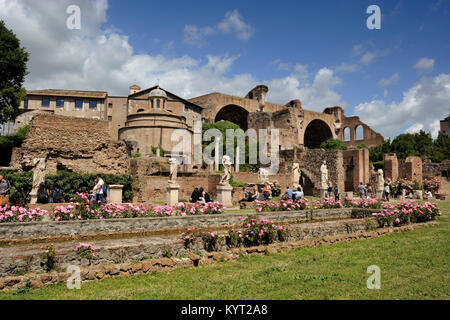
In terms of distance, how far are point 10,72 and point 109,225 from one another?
26.5 m

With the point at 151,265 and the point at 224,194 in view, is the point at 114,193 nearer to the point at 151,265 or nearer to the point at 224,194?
the point at 224,194

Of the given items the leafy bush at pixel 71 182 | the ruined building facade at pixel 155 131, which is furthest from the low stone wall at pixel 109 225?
the ruined building facade at pixel 155 131

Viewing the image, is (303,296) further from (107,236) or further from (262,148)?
(262,148)

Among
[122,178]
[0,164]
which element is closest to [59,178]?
[122,178]

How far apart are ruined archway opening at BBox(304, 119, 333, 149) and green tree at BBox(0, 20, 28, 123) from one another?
1879 inches

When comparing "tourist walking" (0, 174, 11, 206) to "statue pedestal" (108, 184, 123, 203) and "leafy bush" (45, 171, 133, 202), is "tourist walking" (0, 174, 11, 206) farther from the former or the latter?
"leafy bush" (45, 171, 133, 202)

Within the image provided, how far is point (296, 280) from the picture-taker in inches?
185

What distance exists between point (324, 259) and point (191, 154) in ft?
123

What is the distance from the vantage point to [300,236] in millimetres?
7832

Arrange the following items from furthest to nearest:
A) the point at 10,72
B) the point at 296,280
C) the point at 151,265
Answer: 1. the point at 10,72
2. the point at 151,265
3. the point at 296,280

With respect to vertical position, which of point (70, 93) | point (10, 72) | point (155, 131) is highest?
point (70, 93)

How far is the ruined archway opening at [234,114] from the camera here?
55719mm

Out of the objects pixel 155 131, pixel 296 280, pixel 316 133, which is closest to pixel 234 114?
Result: pixel 316 133

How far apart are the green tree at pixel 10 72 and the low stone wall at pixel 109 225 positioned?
78.6 feet
